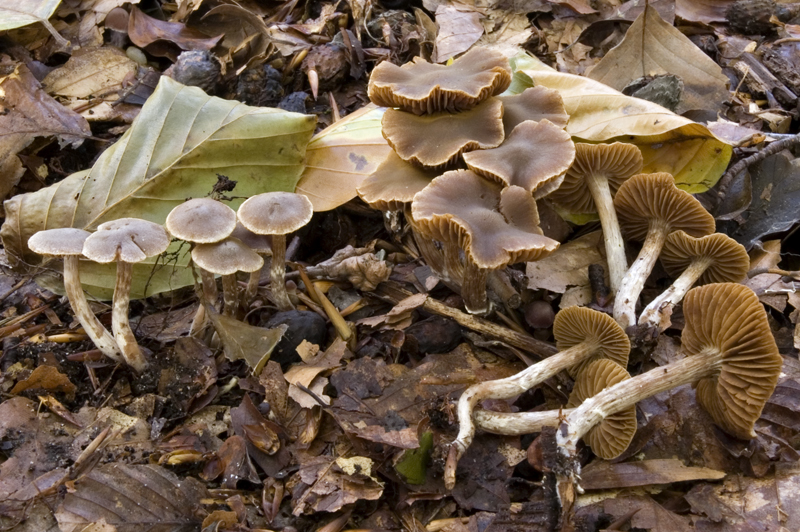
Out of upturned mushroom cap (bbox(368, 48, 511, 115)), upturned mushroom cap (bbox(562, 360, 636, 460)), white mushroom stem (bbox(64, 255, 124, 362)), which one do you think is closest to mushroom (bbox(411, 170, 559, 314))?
upturned mushroom cap (bbox(368, 48, 511, 115))

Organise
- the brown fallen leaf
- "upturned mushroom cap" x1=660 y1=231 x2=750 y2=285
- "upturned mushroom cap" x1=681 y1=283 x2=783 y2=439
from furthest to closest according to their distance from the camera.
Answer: the brown fallen leaf, "upturned mushroom cap" x1=660 y1=231 x2=750 y2=285, "upturned mushroom cap" x1=681 y1=283 x2=783 y2=439

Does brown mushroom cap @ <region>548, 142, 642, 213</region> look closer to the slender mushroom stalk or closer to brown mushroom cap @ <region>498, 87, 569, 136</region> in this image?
brown mushroom cap @ <region>498, 87, 569, 136</region>

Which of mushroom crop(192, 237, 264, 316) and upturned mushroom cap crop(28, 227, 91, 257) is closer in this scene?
upturned mushroom cap crop(28, 227, 91, 257)

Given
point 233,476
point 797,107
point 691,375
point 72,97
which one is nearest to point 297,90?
point 72,97

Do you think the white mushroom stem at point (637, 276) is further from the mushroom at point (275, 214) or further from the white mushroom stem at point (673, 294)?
the mushroom at point (275, 214)

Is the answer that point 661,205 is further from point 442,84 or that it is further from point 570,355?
point 442,84

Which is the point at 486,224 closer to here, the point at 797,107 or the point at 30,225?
the point at 30,225
